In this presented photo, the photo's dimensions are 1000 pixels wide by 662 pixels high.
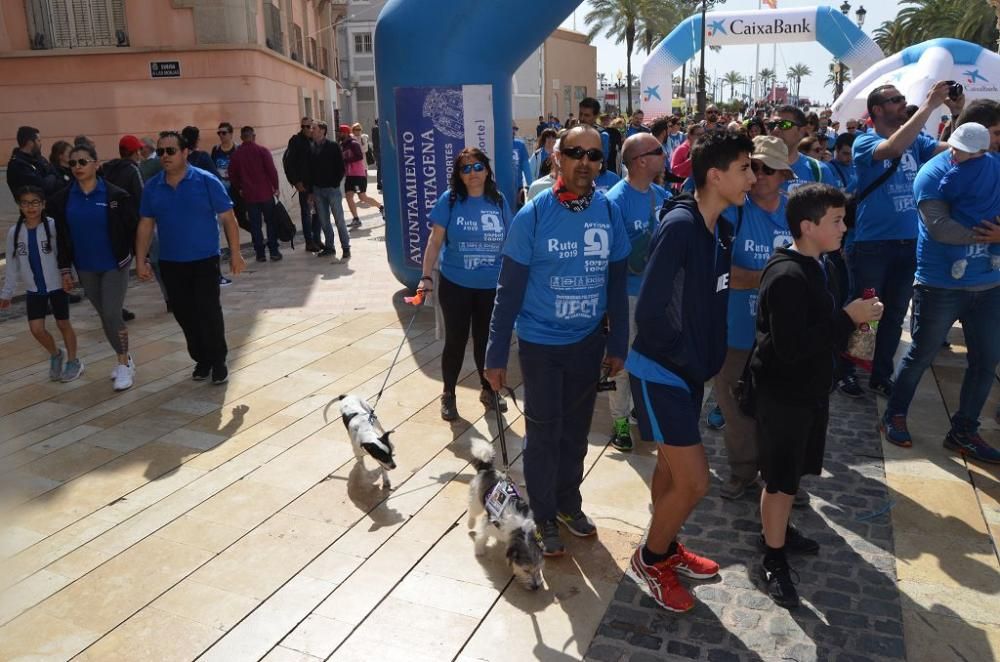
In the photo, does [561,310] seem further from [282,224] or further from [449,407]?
[282,224]

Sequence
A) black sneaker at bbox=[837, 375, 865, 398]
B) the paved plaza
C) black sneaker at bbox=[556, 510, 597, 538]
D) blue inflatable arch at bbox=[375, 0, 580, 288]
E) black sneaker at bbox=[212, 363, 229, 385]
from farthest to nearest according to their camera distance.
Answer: blue inflatable arch at bbox=[375, 0, 580, 288] → black sneaker at bbox=[212, 363, 229, 385] → black sneaker at bbox=[837, 375, 865, 398] → black sneaker at bbox=[556, 510, 597, 538] → the paved plaza

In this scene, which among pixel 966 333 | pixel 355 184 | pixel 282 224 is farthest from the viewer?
pixel 355 184

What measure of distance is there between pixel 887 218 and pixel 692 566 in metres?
3.31

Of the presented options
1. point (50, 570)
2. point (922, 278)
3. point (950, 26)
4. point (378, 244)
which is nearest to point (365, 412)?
point (50, 570)

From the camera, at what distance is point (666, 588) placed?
11.1 ft

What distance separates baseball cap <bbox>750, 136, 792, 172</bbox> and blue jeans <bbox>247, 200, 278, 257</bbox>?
28.7 feet

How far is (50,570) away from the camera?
12.6 ft

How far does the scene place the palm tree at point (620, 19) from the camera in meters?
47.8

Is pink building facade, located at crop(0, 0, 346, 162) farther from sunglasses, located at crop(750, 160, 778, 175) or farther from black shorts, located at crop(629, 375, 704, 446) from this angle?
black shorts, located at crop(629, 375, 704, 446)

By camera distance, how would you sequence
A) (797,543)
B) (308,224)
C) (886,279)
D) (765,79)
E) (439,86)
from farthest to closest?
(765,79), (308,224), (439,86), (886,279), (797,543)

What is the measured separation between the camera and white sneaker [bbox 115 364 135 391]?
20.8 ft

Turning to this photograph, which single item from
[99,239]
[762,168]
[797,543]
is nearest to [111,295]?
[99,239]

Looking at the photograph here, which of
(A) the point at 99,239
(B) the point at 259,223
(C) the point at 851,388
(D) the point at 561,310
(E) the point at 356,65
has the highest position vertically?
(E) the point at 356,65

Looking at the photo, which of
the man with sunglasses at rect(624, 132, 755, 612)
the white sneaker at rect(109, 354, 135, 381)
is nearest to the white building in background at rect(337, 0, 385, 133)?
the white sneaker at rect(109, 354, 135, 381)
